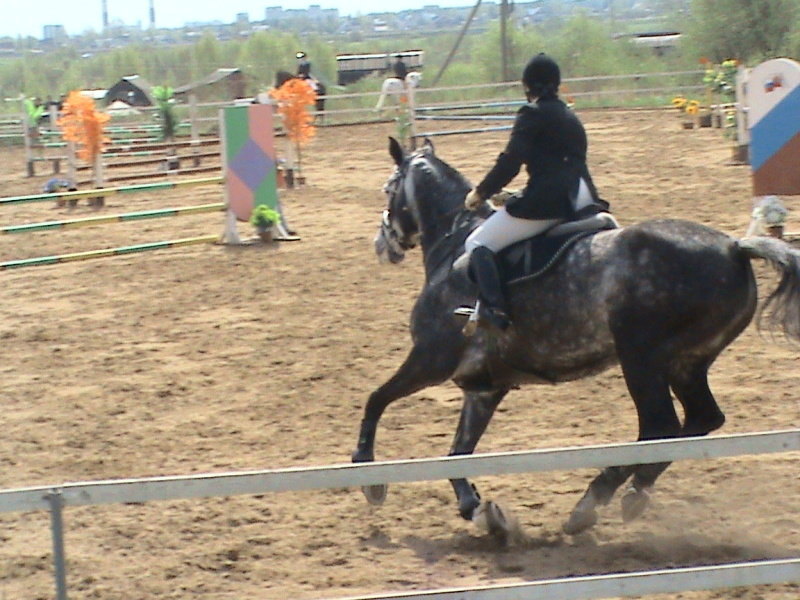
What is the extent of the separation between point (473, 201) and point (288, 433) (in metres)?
1.87

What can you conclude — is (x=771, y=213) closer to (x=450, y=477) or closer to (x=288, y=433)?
(x=288, y=433)

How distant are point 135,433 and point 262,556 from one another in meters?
2.15

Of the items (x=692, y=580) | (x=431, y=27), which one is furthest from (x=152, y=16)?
(x=692, y=580)

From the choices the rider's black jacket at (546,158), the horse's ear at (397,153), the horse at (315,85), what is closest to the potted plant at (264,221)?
the horse's ear at (397,153)

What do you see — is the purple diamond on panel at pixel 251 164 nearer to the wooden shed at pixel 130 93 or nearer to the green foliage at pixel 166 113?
the green foliage at pixel 166 113

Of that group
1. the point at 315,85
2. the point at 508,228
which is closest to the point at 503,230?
the point at 508,228

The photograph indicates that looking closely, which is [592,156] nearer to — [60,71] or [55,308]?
[55,308]

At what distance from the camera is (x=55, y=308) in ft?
35.0

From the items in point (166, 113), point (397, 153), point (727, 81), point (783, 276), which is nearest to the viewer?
point (783, 276)

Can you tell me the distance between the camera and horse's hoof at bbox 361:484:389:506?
5.58 metres

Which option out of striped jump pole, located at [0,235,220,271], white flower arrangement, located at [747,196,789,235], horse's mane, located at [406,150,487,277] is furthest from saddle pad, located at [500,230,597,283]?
striped jump pole, located at [0,235,220,271]

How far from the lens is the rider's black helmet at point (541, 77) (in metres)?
5.40

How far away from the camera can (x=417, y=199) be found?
6.39m

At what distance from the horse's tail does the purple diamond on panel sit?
9.12 m
